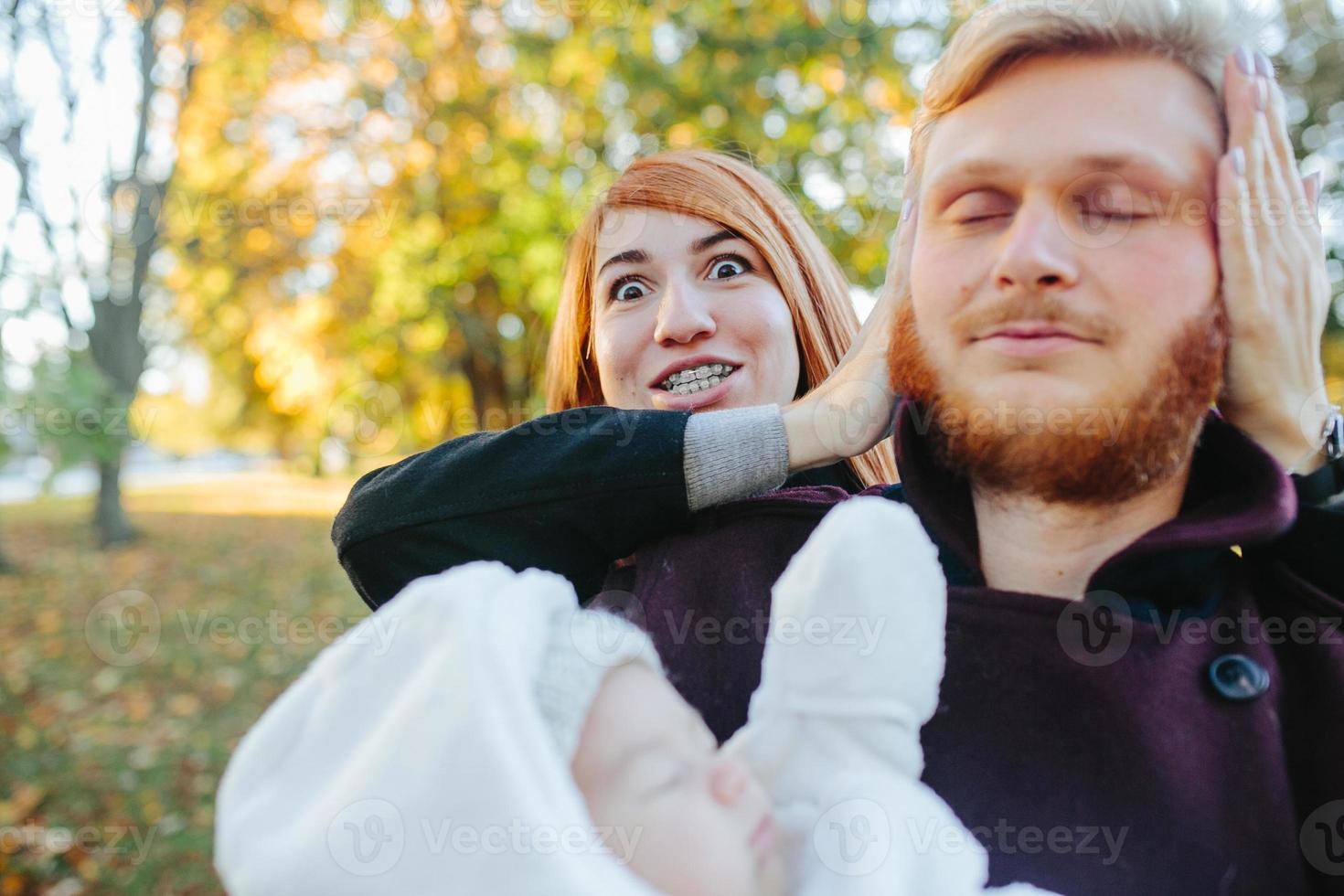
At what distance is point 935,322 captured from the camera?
146cm

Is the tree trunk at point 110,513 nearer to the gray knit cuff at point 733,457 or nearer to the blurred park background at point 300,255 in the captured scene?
the blurred park background at point 300,255

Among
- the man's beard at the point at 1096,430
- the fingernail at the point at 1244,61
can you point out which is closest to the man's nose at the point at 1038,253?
the man's beard at the point at 1096,430

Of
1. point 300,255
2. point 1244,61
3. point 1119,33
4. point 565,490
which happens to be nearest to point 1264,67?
point 1244,61

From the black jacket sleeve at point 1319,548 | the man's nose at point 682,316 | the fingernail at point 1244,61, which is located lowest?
the black jacket sleeve at point 1319,548

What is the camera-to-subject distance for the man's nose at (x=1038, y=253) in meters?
1.30

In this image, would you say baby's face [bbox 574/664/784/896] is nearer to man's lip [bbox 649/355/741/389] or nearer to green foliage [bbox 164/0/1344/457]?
man's lip [bbox 649/355/741/389]

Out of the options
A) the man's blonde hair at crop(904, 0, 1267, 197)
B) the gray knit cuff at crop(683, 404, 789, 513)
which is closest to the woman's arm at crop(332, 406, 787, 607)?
the gray knit cuff at crop(683, 404, 789, 513)

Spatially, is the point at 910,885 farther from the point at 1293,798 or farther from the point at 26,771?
the point at 26,771

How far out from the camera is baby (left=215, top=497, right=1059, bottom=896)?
0.98 m

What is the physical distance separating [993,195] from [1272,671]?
31.4 inches

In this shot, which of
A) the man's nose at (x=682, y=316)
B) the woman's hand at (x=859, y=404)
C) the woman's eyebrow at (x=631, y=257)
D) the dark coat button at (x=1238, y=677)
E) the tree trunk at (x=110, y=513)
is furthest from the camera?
the tree trunk at (x=110, y=513)

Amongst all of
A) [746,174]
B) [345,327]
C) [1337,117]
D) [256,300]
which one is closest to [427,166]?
[345,327]

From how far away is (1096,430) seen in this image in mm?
1336

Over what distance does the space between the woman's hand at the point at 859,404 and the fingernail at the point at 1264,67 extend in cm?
53
